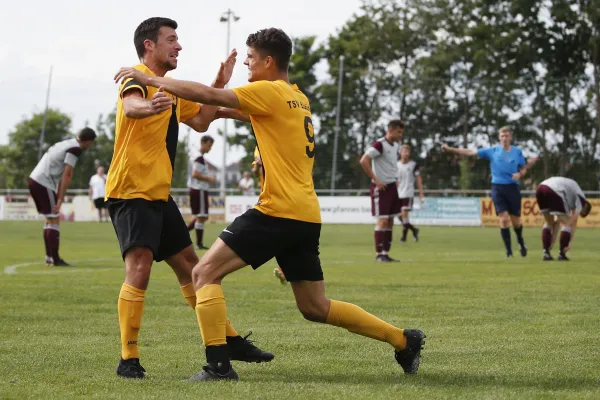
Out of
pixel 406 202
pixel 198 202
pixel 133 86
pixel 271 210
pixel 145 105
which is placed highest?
pixel 133 86

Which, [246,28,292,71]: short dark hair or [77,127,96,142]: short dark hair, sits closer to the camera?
[246,28,292,71]: short dark hair

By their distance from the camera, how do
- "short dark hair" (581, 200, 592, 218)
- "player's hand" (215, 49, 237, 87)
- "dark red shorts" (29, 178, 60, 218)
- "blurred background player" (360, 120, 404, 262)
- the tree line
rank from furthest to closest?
the tree line → "blurred background player" (360, 120, 404, 262) → "short dark hair" (581, 200, 592, 218) → "dark red shorts" (29, 178, 60, 218) → "player's hand" (215, 49, 237, 87)

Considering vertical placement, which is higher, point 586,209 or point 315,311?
point 586,209

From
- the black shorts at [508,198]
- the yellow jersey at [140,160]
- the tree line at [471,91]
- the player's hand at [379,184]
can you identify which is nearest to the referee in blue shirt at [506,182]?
the black shorts at [508,198]

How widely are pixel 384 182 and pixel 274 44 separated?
1142 centimetres

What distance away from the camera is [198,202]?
2073 cm

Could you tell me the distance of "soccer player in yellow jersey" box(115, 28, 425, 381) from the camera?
5.54 metres

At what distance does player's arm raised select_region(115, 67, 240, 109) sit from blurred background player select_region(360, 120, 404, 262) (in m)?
11.1

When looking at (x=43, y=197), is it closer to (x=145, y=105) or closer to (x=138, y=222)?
(x=138, y=222)

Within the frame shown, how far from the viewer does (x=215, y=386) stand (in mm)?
5301

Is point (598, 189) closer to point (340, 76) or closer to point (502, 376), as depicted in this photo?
point (340, 76)

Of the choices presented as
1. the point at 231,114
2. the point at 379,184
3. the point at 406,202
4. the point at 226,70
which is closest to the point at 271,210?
the point at 231,114

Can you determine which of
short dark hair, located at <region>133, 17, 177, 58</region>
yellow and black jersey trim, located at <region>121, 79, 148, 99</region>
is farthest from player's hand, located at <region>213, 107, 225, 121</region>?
yellow and black jersey trim, located at <region>121, 79, 148, 99</region>

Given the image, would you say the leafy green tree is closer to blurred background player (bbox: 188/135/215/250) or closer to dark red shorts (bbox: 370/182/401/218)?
blurred background player (bbox: 188/135/215/250)
